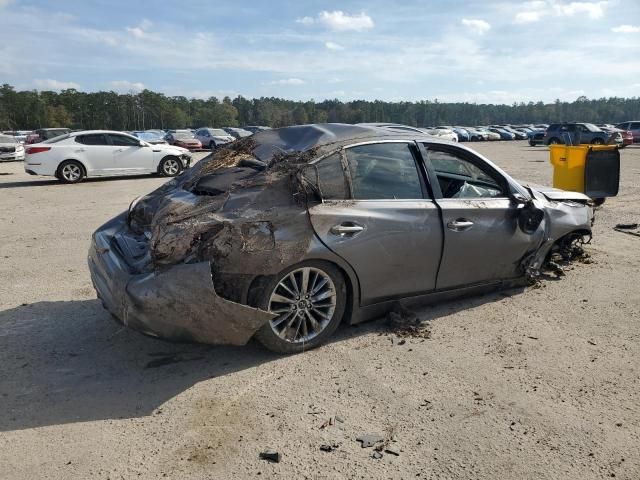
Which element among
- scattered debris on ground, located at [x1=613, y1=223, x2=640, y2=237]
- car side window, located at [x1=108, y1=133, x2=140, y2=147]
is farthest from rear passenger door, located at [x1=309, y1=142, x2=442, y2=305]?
car side window, located at [x1=108, y1=133, x2=140, y2=147]

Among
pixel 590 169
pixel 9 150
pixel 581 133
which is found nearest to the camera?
pixel 590 169

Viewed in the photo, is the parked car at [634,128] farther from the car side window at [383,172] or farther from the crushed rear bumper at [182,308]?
the crushed rear bumper at [182,308]

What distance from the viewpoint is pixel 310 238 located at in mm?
3836

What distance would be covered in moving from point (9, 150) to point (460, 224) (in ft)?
79.8

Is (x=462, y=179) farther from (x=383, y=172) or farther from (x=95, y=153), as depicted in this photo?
(x=95, y=153)

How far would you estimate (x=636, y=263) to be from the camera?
629 centimetres

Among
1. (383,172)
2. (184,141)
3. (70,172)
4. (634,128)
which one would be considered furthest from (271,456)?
(634,128)

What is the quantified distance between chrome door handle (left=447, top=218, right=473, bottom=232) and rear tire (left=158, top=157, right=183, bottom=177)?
1413cm

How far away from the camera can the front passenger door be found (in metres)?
4.57

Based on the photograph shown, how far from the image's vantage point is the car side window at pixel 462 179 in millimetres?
4844

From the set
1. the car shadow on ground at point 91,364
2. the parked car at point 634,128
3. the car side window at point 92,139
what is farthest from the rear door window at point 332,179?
the parked car at point 634,128

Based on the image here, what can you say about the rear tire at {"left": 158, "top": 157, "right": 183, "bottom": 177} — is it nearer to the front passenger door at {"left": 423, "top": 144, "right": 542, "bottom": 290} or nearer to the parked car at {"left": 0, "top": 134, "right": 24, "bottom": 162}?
the parked car at {"left": 0, "top": 134, "right": 24, "bottom": 162}

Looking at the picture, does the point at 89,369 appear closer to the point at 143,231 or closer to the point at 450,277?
the point at 143,231

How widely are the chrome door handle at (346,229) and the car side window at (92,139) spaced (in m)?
13.8
